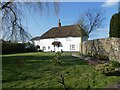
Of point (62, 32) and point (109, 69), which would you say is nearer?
point (109, 69)

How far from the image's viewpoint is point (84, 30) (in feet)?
156

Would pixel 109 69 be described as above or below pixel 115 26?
below

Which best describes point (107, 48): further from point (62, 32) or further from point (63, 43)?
point (62, 32)

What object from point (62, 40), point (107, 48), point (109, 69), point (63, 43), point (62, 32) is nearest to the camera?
point (109, 69)

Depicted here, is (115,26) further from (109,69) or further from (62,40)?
(62,40)

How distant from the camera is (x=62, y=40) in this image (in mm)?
62219

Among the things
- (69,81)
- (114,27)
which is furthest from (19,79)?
(114,27)

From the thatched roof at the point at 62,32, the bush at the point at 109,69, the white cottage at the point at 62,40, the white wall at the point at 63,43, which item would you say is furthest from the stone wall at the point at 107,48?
the thatched roof at the point at 62,32

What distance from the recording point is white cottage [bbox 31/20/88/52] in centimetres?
5909

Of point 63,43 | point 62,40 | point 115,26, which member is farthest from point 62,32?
point 115,26

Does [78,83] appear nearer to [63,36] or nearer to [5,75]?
[5,75]

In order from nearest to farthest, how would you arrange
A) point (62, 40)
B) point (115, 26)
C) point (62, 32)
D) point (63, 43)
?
point (115, 26) → point (63, 43) → point (62, 40) → point (62, 32)

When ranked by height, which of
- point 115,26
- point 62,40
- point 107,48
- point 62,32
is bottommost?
point 107,48

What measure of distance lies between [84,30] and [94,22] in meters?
4.21
